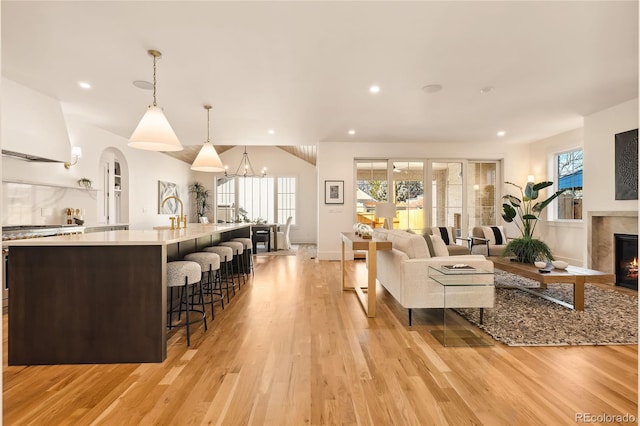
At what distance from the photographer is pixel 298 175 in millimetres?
11148

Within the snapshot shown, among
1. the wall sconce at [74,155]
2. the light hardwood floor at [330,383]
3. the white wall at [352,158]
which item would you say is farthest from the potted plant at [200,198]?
the light hardwood floor at [330,383]

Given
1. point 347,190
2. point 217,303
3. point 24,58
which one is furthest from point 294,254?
point 24,58

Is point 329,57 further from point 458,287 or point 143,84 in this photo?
point 458,287

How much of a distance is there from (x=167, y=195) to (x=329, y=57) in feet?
22.3

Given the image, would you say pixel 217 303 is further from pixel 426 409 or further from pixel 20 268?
pixel 426 409

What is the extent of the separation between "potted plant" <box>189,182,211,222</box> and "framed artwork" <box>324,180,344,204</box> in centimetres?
527

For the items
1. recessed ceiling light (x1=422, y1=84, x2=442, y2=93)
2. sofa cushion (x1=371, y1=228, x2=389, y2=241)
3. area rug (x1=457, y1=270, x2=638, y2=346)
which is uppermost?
recessed ceiling light (x1=422, y1=84, x2=442, y2=93)

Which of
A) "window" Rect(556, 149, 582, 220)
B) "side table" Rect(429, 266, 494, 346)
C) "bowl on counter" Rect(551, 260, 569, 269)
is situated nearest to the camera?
"side table" Rect(429, 266, 494, 346)

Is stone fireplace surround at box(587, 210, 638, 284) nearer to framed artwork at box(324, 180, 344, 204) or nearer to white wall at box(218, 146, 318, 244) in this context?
framed artwork at box(324, 180, 344, 204)

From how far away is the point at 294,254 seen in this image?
8.29m

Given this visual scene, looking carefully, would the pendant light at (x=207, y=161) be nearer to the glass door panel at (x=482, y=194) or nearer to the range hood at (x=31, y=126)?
the range hood at (x=31, y=126)

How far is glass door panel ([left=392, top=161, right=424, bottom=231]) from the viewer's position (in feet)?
24.6

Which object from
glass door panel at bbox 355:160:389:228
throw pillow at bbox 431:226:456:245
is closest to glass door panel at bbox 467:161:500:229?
throw pillow at bbox 431:226:456:245

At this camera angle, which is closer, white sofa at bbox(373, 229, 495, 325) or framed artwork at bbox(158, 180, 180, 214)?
white sofa at bbox(373, 229, 495, 325)
